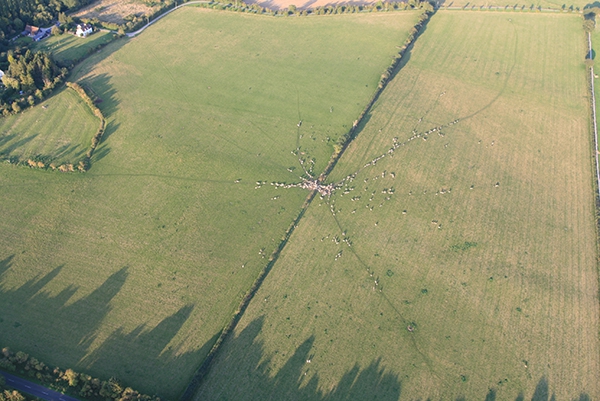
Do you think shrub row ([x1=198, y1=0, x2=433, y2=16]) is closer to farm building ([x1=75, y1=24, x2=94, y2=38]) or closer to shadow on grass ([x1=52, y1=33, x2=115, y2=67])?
shadow on grass ([x1=52, y1=33, x2=115, y2=67])

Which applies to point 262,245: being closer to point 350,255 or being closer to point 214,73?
point 350,255

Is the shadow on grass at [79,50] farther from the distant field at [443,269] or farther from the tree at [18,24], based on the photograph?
the distant field at [443,269]

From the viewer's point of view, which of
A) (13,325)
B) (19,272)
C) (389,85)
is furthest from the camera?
(389,85)

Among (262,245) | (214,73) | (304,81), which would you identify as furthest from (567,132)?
(214,73)

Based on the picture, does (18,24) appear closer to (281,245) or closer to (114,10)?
(114,10)

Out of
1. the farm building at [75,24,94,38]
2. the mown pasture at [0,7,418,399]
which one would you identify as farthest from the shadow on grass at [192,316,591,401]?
the farm building at [75,24,94,38]

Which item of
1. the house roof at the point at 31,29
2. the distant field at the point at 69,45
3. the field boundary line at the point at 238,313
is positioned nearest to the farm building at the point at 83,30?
the distant field at the point at 69,45
